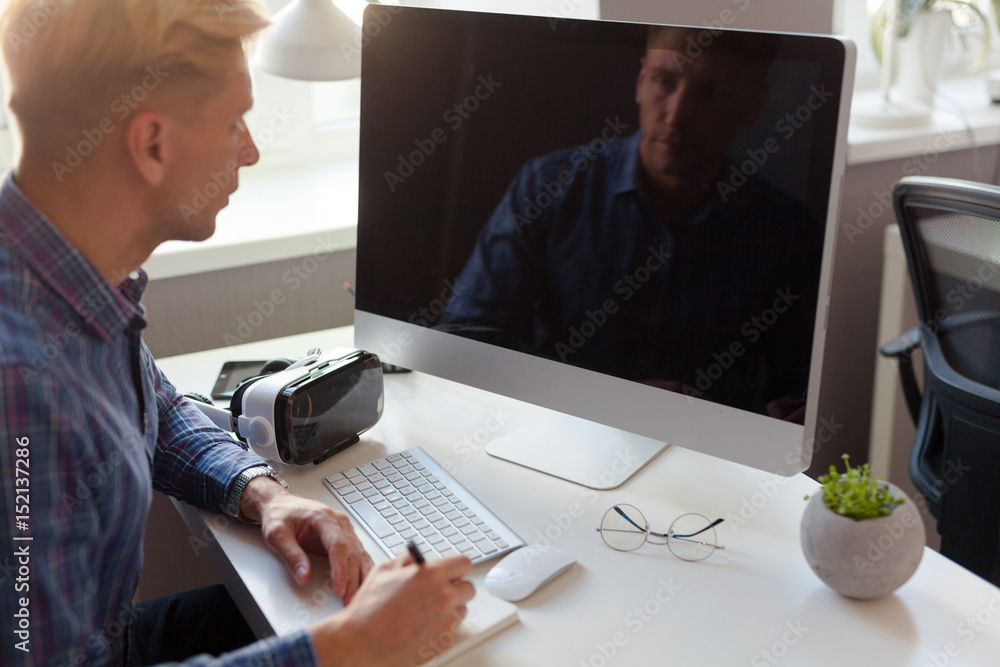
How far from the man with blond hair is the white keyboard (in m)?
0.07

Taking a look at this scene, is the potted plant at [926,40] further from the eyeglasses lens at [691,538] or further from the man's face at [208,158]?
the man's face at [208,158]

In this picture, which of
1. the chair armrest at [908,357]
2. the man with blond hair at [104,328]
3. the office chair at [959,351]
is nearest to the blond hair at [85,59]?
the man with blond hair at [104,328]

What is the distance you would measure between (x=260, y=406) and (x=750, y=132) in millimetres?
634

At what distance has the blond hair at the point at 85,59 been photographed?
2.63ft

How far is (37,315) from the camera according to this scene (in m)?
0.79

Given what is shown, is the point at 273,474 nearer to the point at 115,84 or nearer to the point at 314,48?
the point at 115,84

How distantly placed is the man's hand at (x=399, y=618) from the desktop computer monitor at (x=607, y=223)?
32 cm

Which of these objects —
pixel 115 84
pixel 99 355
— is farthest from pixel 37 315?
pixel 115 84

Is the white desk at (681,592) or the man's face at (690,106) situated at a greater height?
the man's face at (690,106)

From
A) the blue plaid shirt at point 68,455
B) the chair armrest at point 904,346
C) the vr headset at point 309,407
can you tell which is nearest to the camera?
the blue plaid shirt at point 68,455

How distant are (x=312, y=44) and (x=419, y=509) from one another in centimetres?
74

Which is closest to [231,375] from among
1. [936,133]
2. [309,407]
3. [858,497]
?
[309,407]

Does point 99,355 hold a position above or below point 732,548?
above

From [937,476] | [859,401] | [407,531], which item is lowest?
[859,401]
